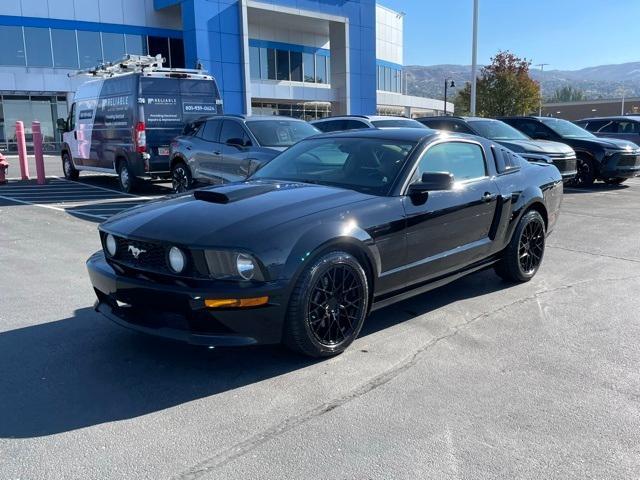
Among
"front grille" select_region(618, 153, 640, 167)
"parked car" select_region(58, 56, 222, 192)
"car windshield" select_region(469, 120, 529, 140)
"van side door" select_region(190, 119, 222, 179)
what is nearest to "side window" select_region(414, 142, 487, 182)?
"van side door" select_region(190, 119, 222, 179)

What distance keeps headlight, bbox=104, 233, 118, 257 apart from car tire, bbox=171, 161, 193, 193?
721cm

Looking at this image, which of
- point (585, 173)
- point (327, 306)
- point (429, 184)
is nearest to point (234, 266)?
point (327, 306)

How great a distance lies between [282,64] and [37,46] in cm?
1578

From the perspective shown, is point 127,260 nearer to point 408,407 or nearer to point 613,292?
point 408,407

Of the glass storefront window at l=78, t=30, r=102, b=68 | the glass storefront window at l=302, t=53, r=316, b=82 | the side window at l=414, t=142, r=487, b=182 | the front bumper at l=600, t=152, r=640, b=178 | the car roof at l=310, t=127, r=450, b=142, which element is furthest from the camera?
the glass storefront window at l=302, t=53, r=316, b=82

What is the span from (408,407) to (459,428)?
1.07 feet

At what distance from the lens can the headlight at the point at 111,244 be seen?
3.98 metres

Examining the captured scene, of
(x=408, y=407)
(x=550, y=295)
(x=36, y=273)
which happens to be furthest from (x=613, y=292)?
(x=36, y=273)

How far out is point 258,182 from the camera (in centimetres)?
487

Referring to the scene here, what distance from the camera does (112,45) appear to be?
33781mm

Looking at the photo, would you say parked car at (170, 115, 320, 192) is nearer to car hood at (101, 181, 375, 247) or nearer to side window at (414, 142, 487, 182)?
side window at (414, 142, 487, 182)

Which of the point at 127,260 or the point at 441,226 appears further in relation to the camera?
the point at 441,226

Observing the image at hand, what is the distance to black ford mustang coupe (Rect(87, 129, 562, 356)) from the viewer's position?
11.5ft

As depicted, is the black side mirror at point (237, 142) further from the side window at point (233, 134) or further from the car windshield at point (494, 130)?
the car windshield at point (494, 130)
